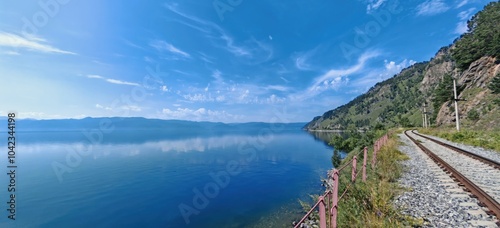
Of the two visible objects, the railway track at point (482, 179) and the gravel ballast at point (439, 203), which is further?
the railway track at point (482, 179)

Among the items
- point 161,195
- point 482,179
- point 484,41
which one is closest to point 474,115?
point 484,41

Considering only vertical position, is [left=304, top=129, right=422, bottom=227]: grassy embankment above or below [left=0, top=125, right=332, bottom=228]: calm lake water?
above

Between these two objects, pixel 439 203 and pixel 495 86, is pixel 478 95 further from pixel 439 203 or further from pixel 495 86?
pixel 439 203

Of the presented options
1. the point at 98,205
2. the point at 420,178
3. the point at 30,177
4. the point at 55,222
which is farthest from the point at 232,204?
the point at 30,177

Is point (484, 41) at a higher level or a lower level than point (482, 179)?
higher

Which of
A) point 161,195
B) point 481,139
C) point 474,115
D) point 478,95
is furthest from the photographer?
point 478,95

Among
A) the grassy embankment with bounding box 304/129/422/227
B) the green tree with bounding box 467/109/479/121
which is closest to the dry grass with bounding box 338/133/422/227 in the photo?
the grassy embankment with bounding box 304/129/422/227

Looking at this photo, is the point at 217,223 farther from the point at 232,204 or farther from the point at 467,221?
the point at 467,221

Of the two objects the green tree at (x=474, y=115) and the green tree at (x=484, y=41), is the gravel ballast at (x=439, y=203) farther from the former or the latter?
the green tree at (x=484, y=41)

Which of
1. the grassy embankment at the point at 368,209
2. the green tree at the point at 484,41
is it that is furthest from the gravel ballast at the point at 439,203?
the green tree at the point at 484,41

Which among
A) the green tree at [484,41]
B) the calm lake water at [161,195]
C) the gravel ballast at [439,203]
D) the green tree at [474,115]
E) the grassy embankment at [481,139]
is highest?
the green tree at [484,41]

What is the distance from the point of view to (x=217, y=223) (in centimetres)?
2044

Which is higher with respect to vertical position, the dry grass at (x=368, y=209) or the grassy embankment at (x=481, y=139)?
the grassy embankment at (x=481, y=139)

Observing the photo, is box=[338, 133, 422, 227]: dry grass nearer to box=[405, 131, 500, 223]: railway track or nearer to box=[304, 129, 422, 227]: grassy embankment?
box=[304, 129, 422, 227]: grassy embankment
